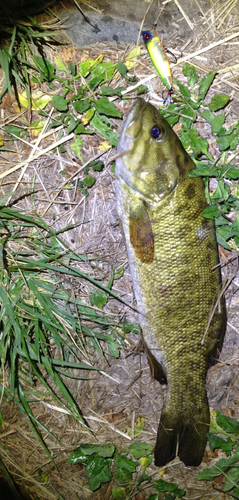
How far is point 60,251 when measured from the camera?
2.71 meters

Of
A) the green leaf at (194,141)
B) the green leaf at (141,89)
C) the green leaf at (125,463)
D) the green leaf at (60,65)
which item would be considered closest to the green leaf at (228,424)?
the green leaf at (125,463)

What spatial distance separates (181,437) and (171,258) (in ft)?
4.72

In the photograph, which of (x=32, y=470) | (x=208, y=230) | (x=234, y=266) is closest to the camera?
(x=208, y=230)

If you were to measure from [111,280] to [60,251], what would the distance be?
18.8 inches

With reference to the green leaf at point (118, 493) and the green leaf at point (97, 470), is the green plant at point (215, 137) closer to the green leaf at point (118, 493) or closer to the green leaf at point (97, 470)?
the green leaf at point (97, 470)

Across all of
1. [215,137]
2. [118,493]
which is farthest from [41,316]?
[215,137]

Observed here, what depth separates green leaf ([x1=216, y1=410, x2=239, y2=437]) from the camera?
108 inches

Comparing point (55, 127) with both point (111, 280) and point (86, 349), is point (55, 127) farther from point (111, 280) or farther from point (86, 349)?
point (86, 349)

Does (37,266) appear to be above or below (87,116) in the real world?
below

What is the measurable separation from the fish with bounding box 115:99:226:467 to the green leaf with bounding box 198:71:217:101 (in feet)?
1.70

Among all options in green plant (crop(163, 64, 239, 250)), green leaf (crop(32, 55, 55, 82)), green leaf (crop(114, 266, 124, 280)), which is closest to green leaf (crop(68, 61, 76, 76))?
green leaf (crop(32, 55, 55, 82))

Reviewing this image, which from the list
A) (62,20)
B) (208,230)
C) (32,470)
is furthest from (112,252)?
(32,470)

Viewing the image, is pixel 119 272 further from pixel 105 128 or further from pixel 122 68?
pixel 122 68

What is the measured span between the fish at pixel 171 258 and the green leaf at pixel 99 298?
0.36 meters
